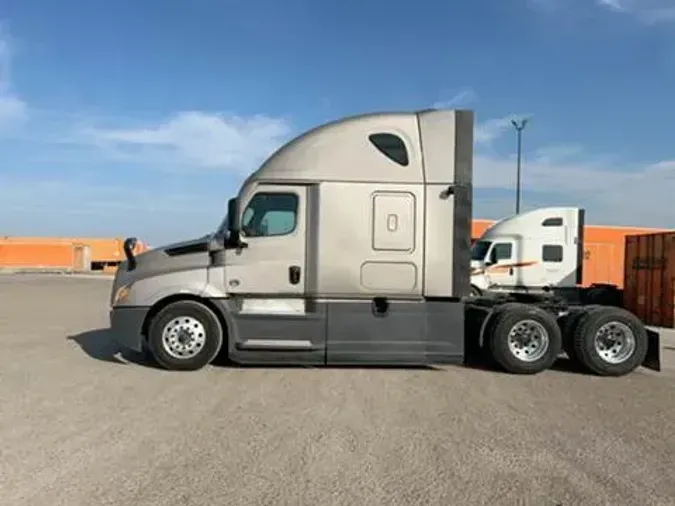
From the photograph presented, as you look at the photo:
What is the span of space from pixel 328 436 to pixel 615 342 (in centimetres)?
585

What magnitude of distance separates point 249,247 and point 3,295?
767 inches

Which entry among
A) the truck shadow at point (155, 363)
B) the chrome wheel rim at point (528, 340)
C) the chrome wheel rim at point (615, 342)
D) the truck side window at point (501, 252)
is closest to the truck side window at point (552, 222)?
the truck side window at point (501, 252)

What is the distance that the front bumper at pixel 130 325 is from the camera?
32.9 feet

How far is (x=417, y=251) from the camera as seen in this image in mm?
9938

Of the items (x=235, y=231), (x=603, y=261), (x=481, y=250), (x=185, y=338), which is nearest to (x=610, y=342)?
(x=235, y=231)

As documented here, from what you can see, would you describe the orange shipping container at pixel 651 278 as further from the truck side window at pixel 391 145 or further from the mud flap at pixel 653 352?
the truck side window at pixel 391 145

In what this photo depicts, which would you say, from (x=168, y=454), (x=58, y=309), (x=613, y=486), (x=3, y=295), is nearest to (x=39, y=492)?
(x=168, y=454)

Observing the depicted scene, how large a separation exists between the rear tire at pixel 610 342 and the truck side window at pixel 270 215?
14.7 feet

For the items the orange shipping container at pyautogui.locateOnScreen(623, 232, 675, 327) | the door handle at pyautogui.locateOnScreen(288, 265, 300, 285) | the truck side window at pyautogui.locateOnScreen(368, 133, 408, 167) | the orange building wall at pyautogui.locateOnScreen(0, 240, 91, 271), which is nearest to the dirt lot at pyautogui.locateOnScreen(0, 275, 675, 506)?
the door handle at pyautogui.locateOnScreen(288, 265, 300, 285)

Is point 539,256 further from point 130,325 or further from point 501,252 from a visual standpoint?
point 130,325

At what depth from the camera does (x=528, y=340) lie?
1037 cm

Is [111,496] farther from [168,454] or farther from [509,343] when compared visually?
[509,343]

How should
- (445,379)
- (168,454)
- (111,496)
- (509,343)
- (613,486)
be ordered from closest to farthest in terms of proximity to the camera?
(111,496) → (613,486) → (168,454) → (445,379) → (509,343)

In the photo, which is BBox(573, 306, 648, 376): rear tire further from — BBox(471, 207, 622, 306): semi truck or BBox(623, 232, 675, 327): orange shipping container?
BBox(471, 207, 622, 306): semi truck
